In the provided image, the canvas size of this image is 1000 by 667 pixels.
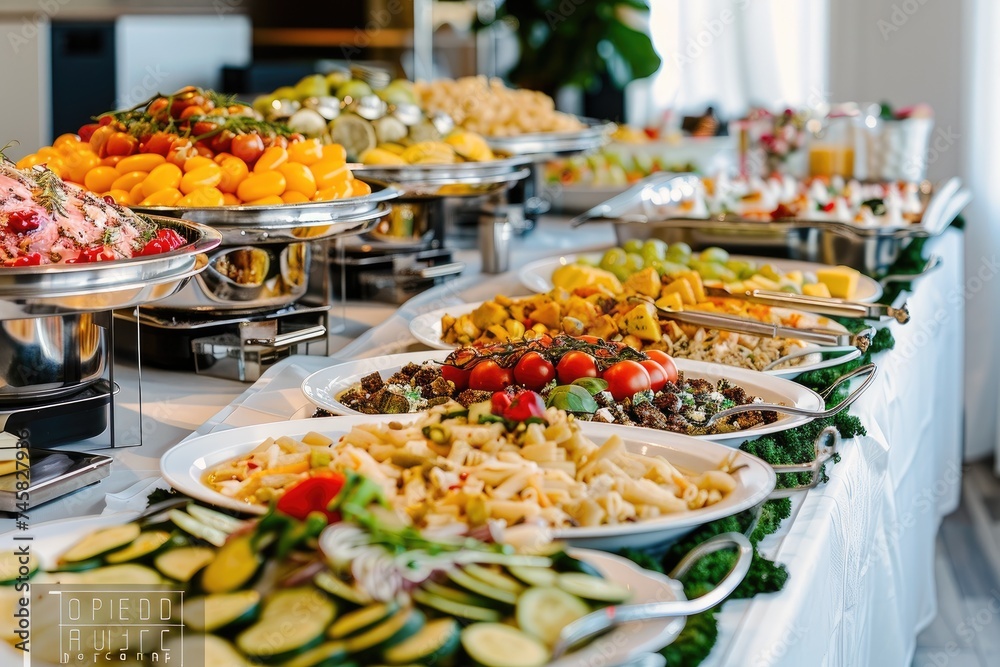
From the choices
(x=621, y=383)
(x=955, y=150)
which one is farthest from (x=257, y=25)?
(x=621, y=383)

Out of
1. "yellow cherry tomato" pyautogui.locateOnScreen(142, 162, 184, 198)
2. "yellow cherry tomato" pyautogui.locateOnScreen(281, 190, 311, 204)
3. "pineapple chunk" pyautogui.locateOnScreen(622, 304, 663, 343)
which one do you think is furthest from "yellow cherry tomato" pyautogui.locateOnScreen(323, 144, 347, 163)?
"pineapple chunk" pyautogui.locateOnScreen(622, 304, 663, 343)

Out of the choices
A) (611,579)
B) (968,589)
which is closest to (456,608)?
(611,579)

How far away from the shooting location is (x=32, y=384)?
1.08 m

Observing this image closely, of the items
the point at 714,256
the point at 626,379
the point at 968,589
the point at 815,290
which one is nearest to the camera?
the point at 626,379

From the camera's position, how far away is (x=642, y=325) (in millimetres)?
1463


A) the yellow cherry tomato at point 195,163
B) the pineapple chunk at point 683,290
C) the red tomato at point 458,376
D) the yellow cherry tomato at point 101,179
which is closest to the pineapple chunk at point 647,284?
the pineapple chunk at point 683,290

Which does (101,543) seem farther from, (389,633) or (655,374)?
(655,374)

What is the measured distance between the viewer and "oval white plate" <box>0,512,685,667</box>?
650 mm

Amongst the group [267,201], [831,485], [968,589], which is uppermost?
[267,201]

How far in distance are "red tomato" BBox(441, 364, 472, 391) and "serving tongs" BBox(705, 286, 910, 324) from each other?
0.57 metres

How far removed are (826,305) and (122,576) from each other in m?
1.08

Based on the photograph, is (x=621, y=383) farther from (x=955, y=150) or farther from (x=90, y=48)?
(x=90, y=48)

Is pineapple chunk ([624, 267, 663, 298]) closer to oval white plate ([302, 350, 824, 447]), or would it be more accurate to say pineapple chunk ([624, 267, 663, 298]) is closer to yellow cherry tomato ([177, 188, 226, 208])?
oval white plate ([302, 350, 824, 447])

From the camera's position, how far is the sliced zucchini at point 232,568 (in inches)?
27.2
